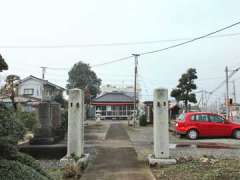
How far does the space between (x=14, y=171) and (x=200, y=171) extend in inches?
219

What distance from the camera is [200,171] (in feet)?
24.6

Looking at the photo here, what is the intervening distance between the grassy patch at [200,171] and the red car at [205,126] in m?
8.05

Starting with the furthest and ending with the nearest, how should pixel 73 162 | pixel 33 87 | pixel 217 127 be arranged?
1. pixel 33 87
2. pixel 217 127
3. pixel 73 162

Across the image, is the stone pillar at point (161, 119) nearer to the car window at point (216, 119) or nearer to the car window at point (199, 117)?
the car window at point (199, 117)

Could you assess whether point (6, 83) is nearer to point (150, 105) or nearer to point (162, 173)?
point (162, 173)

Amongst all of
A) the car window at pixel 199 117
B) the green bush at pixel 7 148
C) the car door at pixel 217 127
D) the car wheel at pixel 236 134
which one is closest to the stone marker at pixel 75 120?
the green bush at pixel 7 148

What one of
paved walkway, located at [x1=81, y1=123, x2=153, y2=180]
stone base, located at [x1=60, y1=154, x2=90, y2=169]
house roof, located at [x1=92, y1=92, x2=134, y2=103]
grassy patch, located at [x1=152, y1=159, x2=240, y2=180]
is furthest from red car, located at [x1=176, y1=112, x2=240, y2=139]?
house roof, located at [x1=92, y1=92, x2=134, y2=103]

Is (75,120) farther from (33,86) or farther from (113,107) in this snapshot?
(113,107)

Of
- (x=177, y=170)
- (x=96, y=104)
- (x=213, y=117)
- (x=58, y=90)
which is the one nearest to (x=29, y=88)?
(x=58, y=90)

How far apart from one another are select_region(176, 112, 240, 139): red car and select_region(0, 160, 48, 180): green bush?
569 inches

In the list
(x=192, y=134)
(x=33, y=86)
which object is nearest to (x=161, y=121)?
(x=192, y=134)

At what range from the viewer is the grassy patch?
6646 millimetres

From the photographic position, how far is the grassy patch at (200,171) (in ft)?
21.8

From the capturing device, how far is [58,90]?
160 ft
